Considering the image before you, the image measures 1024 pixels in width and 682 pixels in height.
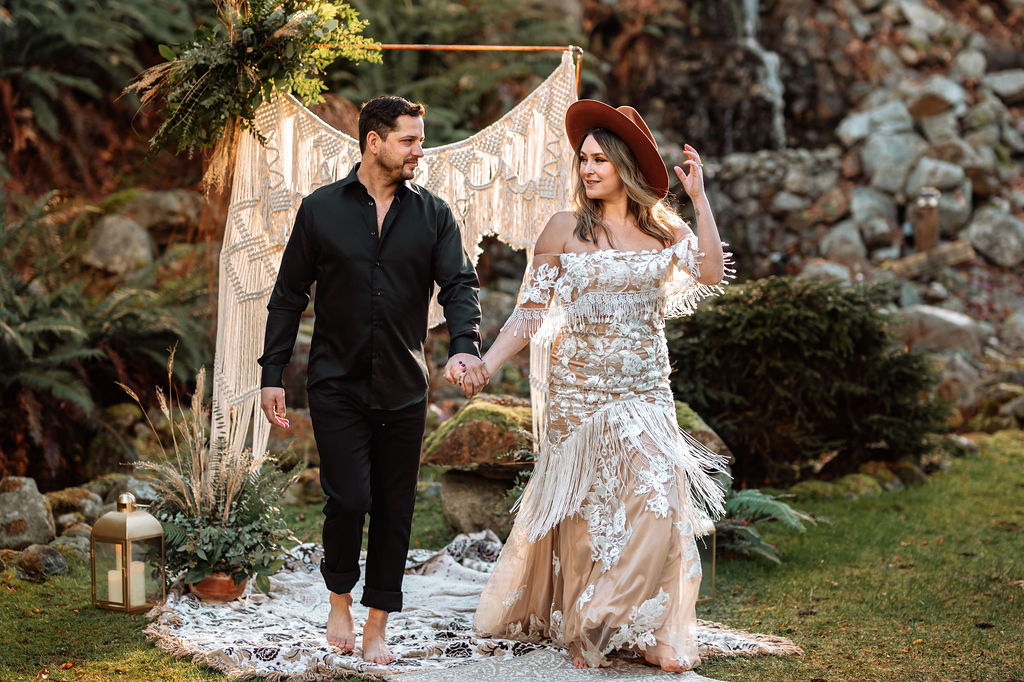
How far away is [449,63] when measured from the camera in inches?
527

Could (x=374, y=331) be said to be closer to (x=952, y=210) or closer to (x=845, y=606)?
(x=845, y=606)

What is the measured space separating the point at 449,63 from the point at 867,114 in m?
6.86

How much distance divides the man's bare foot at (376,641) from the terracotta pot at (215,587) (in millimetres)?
965

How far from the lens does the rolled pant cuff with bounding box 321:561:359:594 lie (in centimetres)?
381

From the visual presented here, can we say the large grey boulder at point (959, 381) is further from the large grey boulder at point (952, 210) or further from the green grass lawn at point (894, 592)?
the large grey boulder at point (952, 210)

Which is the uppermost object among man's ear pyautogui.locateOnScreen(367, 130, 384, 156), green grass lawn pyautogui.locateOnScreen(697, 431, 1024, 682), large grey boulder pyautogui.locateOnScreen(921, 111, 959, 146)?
large grey boulder pyautogui.locateOnScreen(921, 111, 959, 146)

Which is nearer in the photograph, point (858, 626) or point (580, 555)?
point (580, 555)

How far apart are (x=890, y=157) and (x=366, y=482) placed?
13041 mm

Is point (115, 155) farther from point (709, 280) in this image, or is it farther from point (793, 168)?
point (709, 280)

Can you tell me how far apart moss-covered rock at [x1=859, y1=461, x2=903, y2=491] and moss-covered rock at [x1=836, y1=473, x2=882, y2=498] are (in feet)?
0.27

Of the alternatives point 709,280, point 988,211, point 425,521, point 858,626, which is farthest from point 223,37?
point 988,211

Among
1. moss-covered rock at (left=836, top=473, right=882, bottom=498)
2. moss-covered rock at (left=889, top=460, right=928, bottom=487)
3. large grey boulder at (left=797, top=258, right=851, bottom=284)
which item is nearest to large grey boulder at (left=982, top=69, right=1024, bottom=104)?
large grey boulder at (left=797, top=258, right=851, bottom=284)

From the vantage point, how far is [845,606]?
470 cm

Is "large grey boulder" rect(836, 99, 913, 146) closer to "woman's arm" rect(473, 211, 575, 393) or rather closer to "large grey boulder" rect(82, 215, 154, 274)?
"large grey boulder" rect(82, 215, 154, 274)
